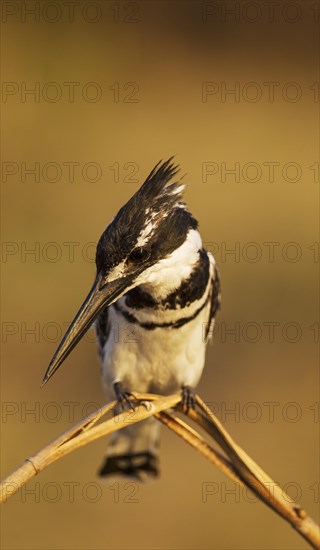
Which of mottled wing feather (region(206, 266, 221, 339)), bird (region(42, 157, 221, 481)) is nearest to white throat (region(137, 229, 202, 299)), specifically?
bird (region(42, 157, 221, 481))

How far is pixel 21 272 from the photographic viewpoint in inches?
193

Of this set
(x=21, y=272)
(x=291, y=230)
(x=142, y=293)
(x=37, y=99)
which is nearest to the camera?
(x=142, y=293)

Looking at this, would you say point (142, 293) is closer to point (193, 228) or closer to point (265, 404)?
point (193, 228)

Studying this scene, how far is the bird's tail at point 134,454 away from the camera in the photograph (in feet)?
10.8

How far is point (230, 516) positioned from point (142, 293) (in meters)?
1.75

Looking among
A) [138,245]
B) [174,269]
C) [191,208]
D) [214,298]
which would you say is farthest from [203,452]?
[191,208]

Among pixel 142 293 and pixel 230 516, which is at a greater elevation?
pixel 142 293

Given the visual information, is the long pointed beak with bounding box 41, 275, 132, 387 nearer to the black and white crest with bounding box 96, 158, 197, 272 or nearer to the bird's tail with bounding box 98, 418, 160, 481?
the black and white crest with bounding box 96, 158, 197, 272

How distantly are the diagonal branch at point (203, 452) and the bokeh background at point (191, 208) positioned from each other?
2241mm

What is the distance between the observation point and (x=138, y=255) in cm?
215

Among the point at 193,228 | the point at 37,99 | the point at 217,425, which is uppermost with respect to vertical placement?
the point at 37,99

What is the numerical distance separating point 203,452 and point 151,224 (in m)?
0.75

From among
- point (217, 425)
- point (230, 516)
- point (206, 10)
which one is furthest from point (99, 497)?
point (206, 10)

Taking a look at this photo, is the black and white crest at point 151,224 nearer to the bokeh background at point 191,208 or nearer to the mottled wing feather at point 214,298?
the mottled wing feather at point 214,298
